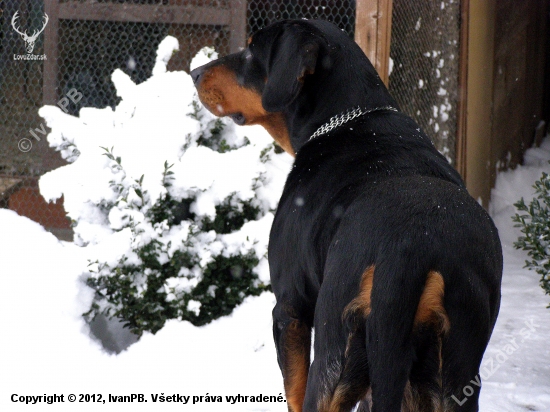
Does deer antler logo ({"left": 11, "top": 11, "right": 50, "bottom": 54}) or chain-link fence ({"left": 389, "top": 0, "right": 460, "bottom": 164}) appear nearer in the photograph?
chain-link fence ({"left": 389, "top": 0, "right": 460, "bottom": 164})

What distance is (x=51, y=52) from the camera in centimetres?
500

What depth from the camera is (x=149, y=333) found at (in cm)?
361

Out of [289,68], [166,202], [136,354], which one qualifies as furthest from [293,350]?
[166,202]

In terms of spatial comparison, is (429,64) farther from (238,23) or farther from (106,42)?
(106,42)

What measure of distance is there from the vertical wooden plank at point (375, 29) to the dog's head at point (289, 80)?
1392 millimetres

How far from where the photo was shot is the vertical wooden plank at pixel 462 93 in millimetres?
5328

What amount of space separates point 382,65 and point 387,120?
1.75 m

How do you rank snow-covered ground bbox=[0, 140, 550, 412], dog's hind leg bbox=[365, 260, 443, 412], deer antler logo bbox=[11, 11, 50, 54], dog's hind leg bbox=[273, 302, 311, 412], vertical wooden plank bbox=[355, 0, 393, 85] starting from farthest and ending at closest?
1. deer antler logo bbox=[11, 11, 50, 54]
2. vertical wooden plank bbox=[355, 0, 393, 85]
3. snow-covered ground bbox=[0, 140, 550, 412]
4. dog's hind leg bbox=[273, 302, 311, 412]
5. dog's hind leg bbox=[365, 260, 443, 412]

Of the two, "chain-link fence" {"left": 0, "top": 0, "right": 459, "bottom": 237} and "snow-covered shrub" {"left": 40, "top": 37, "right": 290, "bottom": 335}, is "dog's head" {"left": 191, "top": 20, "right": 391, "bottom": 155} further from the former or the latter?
"chain-link fence" {"left": 0, "top": 0, "right": 459, "bottom": 237}

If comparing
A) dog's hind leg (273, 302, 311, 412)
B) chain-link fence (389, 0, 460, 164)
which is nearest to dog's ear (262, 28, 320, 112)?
dog's hind leg (273, 302, 311, 412)

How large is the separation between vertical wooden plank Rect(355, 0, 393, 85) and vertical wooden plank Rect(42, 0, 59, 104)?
2.45m

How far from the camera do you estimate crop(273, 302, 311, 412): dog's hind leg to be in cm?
215

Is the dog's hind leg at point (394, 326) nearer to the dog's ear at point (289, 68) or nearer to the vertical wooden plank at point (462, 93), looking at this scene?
the dog's ear at point (289, 68)

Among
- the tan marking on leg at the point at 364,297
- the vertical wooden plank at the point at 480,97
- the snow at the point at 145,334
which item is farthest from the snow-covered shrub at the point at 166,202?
the vertical wooden plank at the point at 480,97
